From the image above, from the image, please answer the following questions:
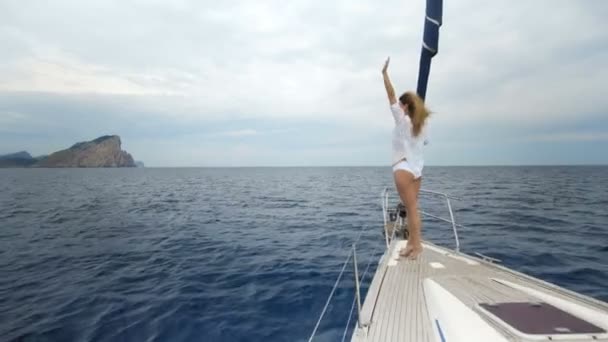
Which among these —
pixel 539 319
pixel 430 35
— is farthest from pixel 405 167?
pixel 539 319

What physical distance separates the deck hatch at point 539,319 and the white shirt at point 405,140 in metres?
1.62

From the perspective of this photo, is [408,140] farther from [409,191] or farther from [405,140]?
[409,191]

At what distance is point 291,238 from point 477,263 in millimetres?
5741

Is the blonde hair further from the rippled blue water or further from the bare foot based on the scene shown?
the rippled blue water

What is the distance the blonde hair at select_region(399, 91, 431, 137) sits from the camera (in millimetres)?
3334

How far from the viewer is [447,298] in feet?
9.34

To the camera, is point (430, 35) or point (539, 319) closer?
point (539, 319)

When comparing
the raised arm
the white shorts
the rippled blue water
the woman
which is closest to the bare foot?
the woman

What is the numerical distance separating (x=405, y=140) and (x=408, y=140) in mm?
38

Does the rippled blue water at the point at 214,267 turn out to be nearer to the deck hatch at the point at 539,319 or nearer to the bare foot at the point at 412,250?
the bare foot at the point at 412,250

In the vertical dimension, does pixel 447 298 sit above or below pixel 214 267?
above

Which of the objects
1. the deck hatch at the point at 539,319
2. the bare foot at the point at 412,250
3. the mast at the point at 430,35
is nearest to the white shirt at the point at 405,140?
the mast at the point at 430,35

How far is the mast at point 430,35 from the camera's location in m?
3.58

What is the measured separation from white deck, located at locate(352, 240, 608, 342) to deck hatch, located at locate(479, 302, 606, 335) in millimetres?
73
